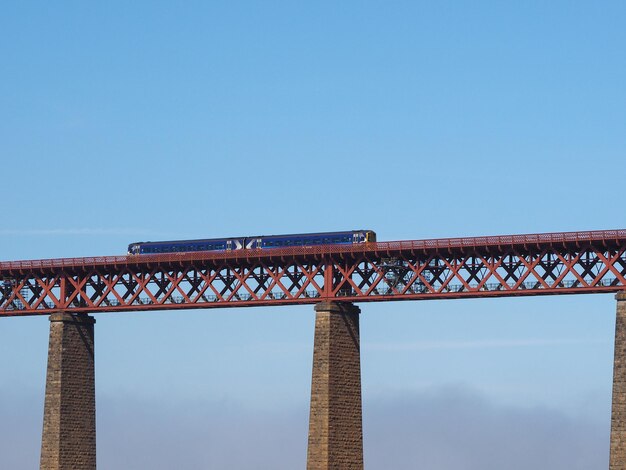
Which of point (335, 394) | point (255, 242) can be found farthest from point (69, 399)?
point (335, 394)

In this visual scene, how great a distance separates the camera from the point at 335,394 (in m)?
116

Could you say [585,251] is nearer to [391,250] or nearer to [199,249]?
[391,250]

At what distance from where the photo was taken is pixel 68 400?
127 meters

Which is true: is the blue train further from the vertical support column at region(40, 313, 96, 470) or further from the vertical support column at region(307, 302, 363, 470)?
the vertical support column at region(40, 313, 96, 470)

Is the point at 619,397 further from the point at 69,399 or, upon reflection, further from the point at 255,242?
the point at 69,399

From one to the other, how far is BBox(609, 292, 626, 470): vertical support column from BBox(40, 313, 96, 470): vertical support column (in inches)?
1535

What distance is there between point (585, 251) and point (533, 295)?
13.9ft

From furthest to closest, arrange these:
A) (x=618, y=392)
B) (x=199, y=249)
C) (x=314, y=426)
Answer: (x=199, y=249) → (x=314, y=426) → (x=618, y=392)

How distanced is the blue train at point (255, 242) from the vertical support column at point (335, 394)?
174 inches

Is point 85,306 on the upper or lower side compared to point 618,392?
upper

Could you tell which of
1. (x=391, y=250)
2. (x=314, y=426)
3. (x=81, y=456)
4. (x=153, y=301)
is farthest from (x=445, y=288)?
(x=81, y=456)

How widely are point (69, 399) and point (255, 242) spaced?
17.5 metres

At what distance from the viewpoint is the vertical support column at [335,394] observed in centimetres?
11562

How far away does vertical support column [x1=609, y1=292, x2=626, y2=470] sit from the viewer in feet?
353
